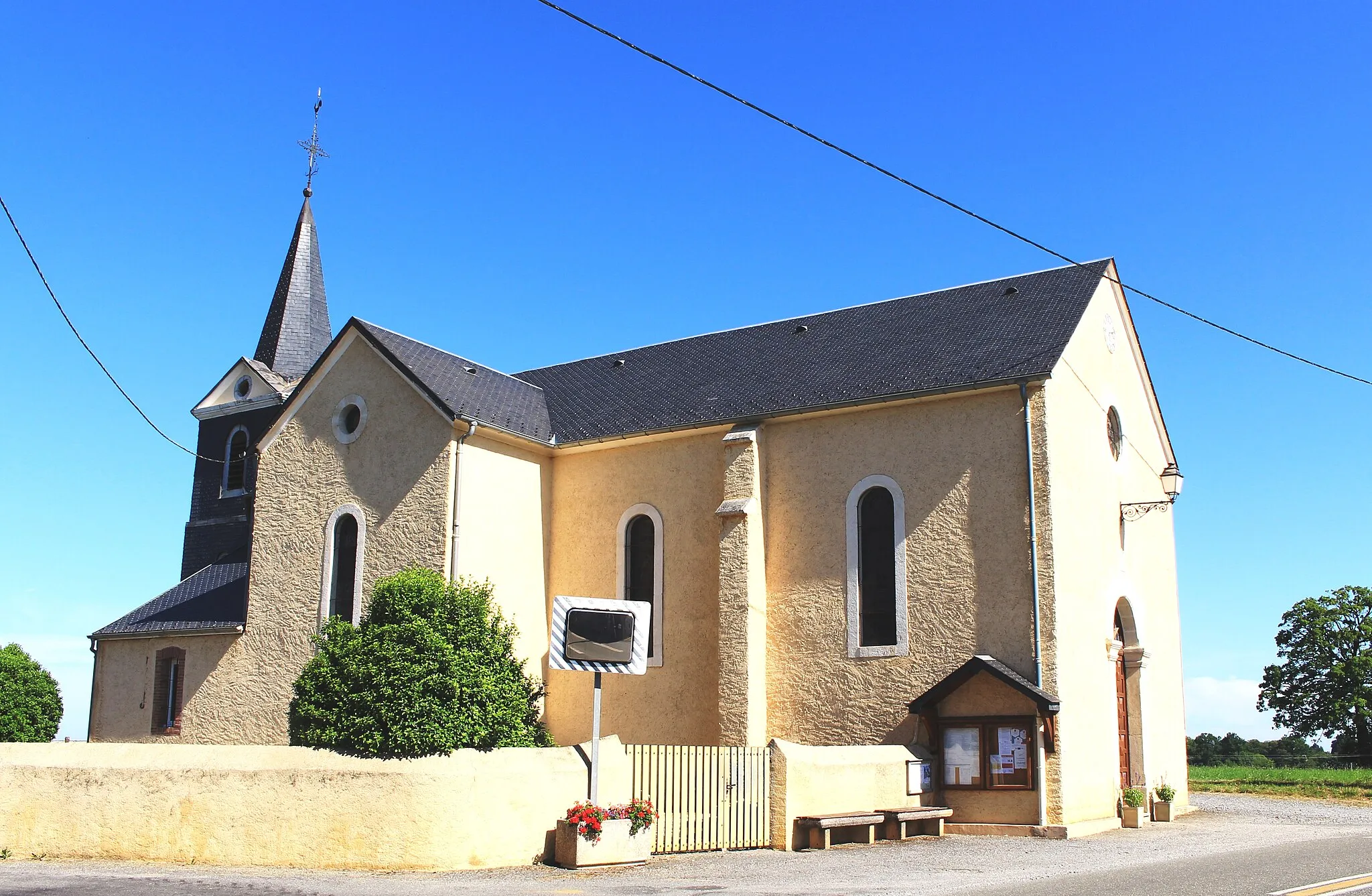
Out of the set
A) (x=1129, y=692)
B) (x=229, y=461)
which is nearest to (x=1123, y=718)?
(x=1129, y=692)

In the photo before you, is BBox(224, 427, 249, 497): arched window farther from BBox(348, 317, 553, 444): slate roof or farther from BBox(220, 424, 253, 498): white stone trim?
BBox(348, 317, 553, 444): slate roof

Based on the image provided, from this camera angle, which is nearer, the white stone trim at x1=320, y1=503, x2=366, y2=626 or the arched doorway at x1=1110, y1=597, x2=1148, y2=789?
the arched doorway at x1=1110, y1=597, x2=1148, y2=789

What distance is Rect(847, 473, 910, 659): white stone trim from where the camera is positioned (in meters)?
18.7

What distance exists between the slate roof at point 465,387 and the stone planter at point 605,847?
9.49 metres

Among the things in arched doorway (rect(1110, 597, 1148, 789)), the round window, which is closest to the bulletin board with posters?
arched doorway (rect(1110, 597, 1148, 789))

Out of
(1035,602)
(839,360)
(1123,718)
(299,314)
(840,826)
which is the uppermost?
(299,314)

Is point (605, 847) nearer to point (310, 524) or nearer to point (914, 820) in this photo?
point (914, 820)

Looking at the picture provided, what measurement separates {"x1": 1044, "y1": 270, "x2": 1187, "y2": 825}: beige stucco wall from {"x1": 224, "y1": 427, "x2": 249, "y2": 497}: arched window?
19625 millimetres

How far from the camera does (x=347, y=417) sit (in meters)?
22.7

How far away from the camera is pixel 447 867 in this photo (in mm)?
12445

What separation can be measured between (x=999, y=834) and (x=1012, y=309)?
9.37 metres

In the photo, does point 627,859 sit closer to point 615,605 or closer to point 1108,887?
point 615,605

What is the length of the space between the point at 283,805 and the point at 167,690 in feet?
41.2

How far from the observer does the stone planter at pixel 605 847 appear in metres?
12.9
